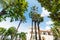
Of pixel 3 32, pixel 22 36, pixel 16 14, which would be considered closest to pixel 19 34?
pixel 22 36

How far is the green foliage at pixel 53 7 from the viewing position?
63.5 ft

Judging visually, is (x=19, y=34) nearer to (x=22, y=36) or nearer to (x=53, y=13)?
(x=22, y=36)

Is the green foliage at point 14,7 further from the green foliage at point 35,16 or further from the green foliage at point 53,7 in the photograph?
the green foliage at point 35,16

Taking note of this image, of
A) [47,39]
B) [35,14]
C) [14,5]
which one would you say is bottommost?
[14,5]

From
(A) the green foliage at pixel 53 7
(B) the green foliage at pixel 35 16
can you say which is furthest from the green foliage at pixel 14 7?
(B) the green foliage at pixel 35 16

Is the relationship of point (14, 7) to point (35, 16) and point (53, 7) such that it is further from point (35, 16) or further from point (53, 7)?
point (35, 16)

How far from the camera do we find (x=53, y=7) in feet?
63.8

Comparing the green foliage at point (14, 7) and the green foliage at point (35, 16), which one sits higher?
the green foliage at point (35, 16)

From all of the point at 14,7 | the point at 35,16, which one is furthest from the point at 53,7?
the point at 35,16

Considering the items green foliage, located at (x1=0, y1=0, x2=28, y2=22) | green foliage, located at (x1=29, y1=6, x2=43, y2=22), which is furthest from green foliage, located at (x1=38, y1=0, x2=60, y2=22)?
green foliage, located at (x1=29, y1=6, x2=43, y2=22)

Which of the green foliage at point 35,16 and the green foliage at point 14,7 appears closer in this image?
the green foliage at point 14,7

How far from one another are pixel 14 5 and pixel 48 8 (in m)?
6.63

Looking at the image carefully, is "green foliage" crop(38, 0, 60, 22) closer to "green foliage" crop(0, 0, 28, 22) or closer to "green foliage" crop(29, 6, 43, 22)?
"green foliage" crop(0, 0, 28, 22)

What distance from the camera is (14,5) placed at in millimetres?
25891
